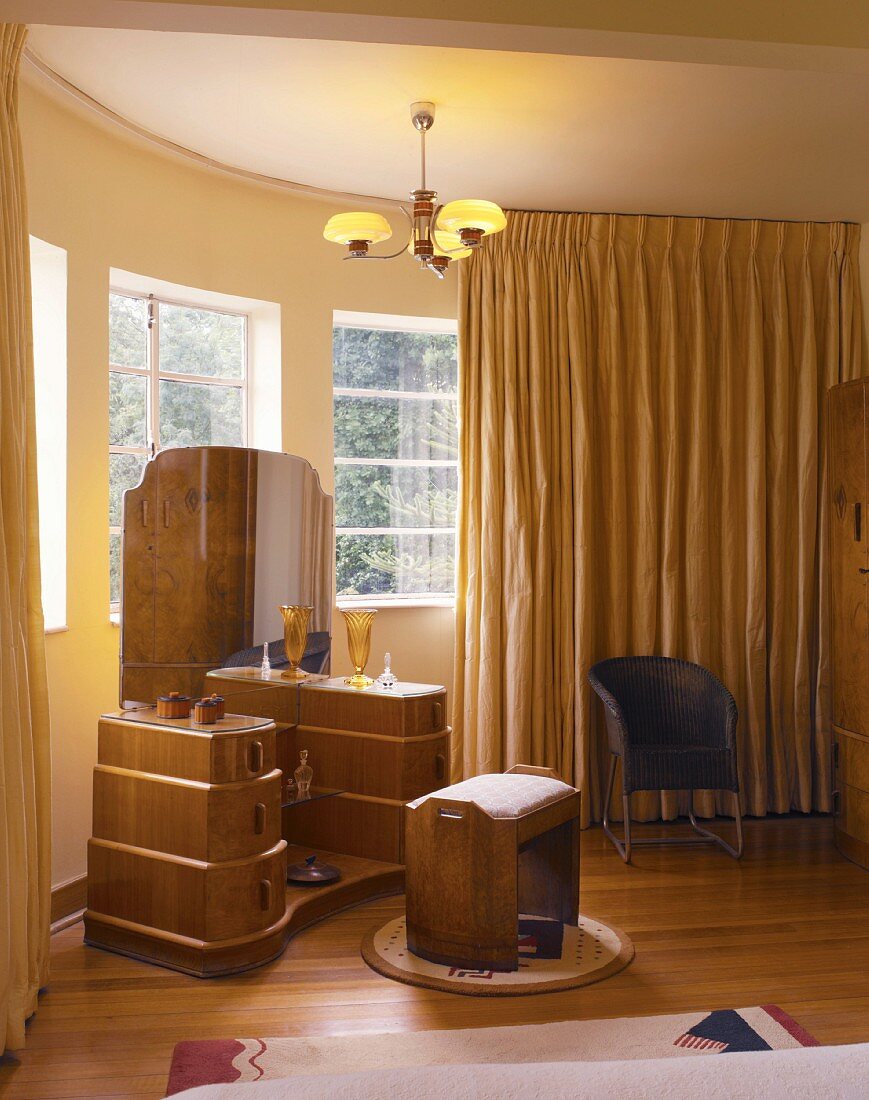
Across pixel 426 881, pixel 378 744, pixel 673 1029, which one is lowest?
pixel 673 1029

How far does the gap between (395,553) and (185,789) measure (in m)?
2.05

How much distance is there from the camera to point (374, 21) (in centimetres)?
212

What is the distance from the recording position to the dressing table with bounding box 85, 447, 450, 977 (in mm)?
3008

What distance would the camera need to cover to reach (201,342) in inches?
172

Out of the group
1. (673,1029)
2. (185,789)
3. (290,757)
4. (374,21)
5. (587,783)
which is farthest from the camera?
(587,783)

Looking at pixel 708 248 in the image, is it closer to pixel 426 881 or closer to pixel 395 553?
pixel 395 553

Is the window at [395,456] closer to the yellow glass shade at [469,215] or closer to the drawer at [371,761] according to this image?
the drawer at [371,761]

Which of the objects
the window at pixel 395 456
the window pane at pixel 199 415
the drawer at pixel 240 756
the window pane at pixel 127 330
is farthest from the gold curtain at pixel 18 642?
the window at pixel 395 456

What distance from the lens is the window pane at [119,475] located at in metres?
3.89

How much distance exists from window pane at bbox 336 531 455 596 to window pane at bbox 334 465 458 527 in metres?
0.08

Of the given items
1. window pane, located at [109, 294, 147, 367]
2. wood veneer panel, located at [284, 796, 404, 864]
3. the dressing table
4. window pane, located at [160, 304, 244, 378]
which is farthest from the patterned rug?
window pane, located at [160, 304, 244, 378]

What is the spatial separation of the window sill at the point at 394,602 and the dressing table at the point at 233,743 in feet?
2.07

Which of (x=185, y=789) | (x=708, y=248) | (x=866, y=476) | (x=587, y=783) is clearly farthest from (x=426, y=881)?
(x=708, y=248)

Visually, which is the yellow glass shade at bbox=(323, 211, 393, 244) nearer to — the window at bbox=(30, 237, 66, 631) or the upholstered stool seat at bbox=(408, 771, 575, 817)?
the window at bbox=(30, 237, 66, 631)
